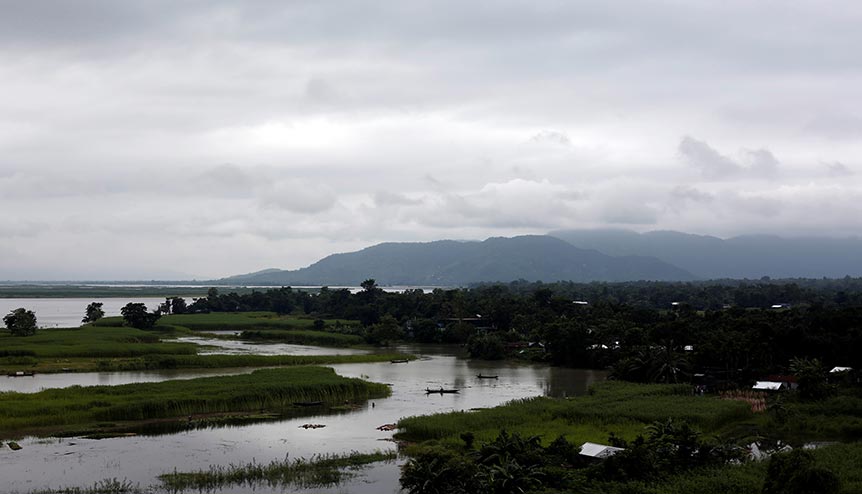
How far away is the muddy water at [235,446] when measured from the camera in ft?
79.7

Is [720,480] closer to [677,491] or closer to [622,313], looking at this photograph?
[677,491]

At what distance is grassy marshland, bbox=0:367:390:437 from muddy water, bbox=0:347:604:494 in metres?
2.29

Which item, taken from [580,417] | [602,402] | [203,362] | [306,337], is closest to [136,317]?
[306,337]

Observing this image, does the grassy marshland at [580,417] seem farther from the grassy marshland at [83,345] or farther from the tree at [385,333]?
the tree at [385,333]

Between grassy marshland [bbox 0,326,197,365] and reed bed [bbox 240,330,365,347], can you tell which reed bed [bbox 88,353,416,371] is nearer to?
grassy marshland [bbox 0,326,197,365]

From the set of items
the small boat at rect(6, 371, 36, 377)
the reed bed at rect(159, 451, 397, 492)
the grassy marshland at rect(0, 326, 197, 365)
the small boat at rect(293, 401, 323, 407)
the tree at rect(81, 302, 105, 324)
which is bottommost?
the small boat at rect(293, 401, 323, 407)

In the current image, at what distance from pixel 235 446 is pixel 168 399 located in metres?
7.87

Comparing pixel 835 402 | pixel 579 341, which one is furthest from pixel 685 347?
pixel 835 402

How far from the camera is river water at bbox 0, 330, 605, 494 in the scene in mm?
24344

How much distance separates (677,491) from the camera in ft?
69.3

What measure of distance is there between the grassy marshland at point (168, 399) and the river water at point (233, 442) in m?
2.38

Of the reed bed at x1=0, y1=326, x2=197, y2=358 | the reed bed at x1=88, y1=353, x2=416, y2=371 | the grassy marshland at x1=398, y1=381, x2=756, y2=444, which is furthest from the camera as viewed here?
the reed bed at x1=0, y1=326, x2=197, y2=358

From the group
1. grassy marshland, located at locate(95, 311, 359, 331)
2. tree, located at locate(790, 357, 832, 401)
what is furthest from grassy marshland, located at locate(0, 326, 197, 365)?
tree, located at locate(790, 357, 832, 401)

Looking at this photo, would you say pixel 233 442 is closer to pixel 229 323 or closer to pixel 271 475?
pixel 271 475
